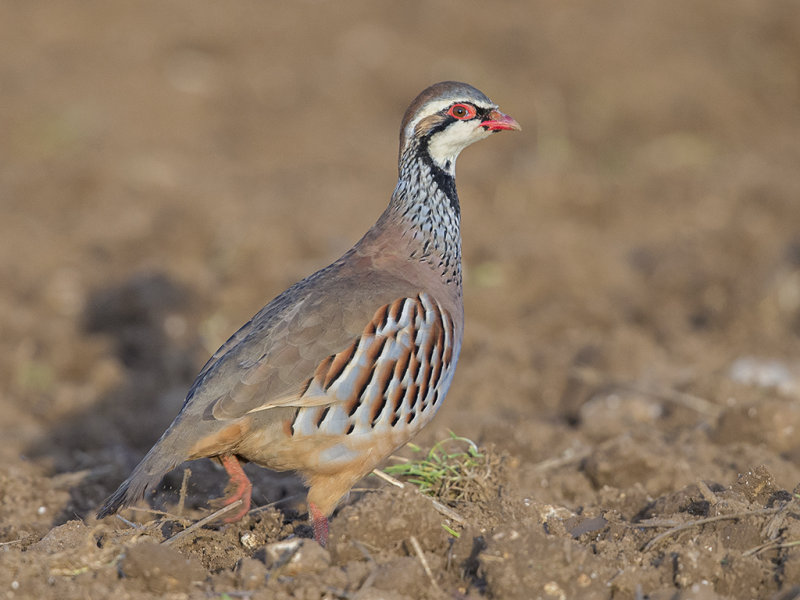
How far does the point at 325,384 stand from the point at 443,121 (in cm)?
170

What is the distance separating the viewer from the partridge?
471cm

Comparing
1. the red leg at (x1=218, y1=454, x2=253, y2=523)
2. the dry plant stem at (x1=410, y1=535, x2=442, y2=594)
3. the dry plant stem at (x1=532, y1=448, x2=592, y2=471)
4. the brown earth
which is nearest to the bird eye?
the brown earth

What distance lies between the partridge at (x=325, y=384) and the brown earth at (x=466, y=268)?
27 cm

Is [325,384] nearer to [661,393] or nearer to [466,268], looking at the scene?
[661,393]

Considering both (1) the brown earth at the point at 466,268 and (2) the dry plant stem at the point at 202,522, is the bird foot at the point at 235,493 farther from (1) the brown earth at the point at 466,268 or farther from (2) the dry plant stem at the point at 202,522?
(1) the brown earth at the point at 466,268

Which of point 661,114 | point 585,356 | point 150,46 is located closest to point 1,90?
point 150,46

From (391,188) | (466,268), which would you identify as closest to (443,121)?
(466,268)

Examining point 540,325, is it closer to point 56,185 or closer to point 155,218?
point 155,218

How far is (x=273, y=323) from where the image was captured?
498 centimetres

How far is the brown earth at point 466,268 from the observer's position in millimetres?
4289

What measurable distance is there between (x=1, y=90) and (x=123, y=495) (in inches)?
464

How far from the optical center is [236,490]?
500cm

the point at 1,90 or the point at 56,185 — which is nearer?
the point at 56,185

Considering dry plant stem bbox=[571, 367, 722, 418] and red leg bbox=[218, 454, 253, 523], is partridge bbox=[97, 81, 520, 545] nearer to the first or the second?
red leg bbox=[218, 454, 253, 523]
